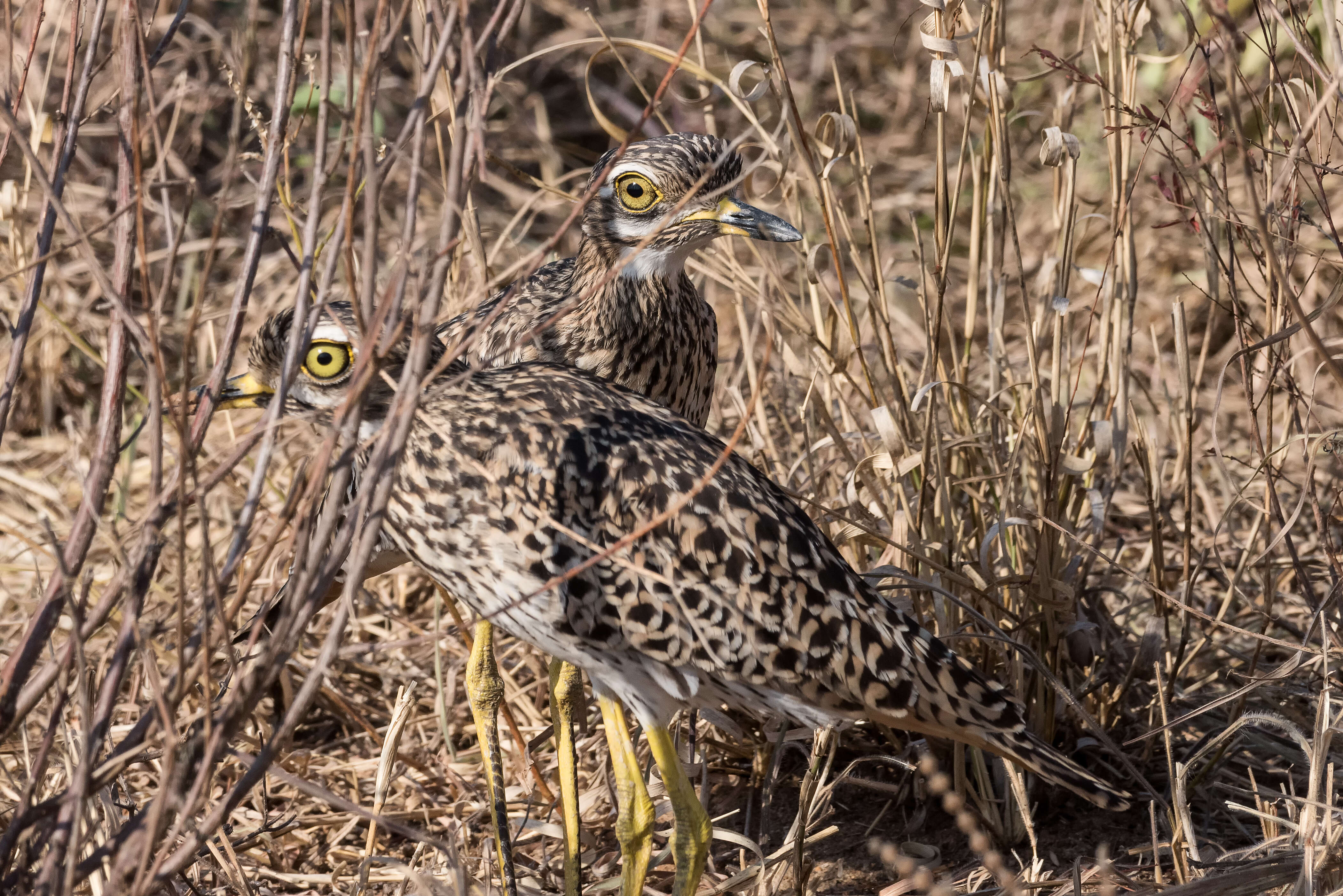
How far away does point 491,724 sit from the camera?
2.69 meters

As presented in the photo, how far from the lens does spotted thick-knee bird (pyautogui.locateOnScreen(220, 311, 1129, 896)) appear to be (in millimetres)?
2225

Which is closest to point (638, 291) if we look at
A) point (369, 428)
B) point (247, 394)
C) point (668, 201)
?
point (668, 201)

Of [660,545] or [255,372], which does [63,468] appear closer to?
[255,372]

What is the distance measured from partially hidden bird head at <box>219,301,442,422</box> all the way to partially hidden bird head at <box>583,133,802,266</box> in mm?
632

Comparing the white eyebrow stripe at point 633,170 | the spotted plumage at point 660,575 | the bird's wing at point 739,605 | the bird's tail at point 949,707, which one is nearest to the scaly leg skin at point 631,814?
the spotted plumage at point 660,575

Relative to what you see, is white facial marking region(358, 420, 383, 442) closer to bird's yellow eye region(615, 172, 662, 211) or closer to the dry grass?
the dry grass

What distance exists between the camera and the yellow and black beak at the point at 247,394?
2.47 m

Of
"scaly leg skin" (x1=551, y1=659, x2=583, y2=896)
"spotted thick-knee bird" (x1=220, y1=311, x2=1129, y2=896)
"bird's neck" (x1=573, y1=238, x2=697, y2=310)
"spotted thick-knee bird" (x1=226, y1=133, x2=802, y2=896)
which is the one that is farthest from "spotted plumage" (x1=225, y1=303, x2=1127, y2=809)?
"bird's neck" (x1=573, y1=238, x2=697, y2=310)

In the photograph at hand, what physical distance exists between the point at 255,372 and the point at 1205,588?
2216 mm

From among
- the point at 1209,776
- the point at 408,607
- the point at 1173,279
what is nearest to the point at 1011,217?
the point at 1209,776

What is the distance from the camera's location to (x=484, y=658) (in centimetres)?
271

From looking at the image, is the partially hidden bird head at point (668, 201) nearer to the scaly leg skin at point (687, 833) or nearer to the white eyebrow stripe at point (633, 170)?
the white eyebrow stripe at point (633, 170)

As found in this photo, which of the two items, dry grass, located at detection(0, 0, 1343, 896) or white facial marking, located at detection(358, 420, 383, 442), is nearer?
dry grass, located at detection(0, 0, 1343, 896)

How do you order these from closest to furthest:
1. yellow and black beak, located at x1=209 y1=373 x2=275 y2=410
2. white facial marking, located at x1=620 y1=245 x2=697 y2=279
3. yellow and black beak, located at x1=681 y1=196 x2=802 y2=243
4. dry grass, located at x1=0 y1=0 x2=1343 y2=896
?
dry grass, located at x1=0 y1=0 x2=1343 y2=896 < yellow and black beak, located at x1=209 y1=373 x2=275 y2=410 < yellow and black beak, located at x1=681 y1=196 x2=802 y2=243 < white facial marking, located at x1=620 y1=245 x2=697 y2=279
